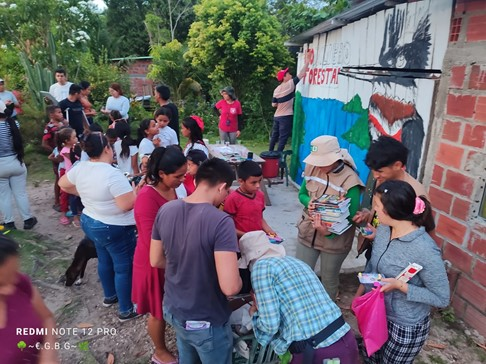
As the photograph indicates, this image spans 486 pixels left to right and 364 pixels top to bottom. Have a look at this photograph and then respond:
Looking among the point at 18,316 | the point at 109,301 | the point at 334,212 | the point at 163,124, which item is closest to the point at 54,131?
the point at 163,124

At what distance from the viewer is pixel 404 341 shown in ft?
7.59

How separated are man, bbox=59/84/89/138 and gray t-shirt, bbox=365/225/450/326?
6.27 metres

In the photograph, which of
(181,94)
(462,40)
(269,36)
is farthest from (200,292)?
(181,94)

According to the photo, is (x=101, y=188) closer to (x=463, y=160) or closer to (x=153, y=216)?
(x=153, y=216)

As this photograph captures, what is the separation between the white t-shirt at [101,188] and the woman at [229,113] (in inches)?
228

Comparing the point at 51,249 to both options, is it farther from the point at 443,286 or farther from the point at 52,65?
the point at 52,65

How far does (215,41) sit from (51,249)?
901cm

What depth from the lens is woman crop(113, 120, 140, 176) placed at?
5.07 meters

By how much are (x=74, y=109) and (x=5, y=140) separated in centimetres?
219

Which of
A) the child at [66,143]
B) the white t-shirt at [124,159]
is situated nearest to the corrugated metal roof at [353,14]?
the white t-shirt at [124,159]

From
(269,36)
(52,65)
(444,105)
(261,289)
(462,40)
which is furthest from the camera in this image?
(269,36)

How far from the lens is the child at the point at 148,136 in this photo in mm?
4816

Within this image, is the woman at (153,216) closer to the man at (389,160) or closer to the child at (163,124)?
the man at (389,160)

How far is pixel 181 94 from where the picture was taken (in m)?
14.4
